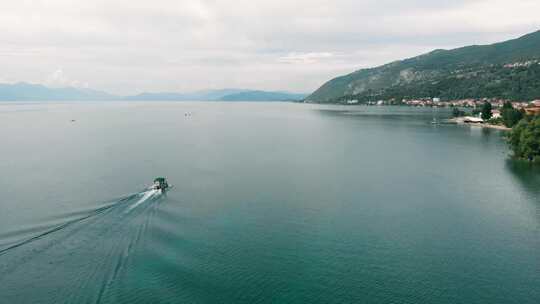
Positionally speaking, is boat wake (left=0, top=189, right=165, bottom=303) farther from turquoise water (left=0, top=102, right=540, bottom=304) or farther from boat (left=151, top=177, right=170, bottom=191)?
boat (left=151, top=177, right=170, bottom=191)

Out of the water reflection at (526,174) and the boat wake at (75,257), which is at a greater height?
the boat wake at (75,257)

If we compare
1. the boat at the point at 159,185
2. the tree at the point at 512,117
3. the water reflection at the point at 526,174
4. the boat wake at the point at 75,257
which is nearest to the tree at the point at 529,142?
the water reflection at the point at 526,174

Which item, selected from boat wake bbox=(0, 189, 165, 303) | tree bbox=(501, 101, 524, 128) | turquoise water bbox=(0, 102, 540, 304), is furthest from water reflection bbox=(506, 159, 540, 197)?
tree bbox=(501, 101, 524, 128)

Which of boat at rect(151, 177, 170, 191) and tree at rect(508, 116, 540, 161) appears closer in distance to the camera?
boat at rect(151, 177, 170, 191)


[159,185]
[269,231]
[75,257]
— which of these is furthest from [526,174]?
[75,257]

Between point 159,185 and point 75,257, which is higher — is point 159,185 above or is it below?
above

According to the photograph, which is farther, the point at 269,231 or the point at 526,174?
the point at 526,174

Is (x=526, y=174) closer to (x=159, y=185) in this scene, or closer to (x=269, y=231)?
(x=269, y=231)

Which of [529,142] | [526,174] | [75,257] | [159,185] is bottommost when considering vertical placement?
[526,174]

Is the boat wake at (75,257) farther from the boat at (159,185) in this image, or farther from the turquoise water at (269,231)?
the boat at (159,185)

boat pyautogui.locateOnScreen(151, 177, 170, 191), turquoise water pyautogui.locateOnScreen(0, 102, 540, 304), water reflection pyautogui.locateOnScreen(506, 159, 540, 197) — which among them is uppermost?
boat pyautogui.locateOnScreen(151, 177, 170, 191)
